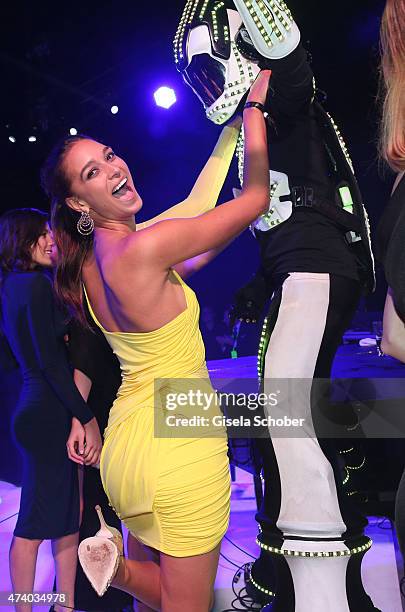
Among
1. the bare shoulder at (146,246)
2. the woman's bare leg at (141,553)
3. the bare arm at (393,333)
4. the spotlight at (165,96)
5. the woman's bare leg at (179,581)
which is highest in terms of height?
the spotlight at (165,96)

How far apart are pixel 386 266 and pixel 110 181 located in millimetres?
927

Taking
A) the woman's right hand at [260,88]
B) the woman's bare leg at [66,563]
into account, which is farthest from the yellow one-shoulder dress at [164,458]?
the woman's bare leg at [66,563]

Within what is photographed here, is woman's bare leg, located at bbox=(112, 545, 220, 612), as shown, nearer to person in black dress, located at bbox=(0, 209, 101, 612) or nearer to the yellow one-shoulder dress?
the yellow one-shoulder dress

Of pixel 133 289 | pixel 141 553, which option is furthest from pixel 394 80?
pixel 141 553

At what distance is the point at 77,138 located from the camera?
1.78 m

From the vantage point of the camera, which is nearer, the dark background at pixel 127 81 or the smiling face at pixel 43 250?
the smiling face at pixel 43 250

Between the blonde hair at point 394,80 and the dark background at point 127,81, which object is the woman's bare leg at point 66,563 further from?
the dark background at point 127,81

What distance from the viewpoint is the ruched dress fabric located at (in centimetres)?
152

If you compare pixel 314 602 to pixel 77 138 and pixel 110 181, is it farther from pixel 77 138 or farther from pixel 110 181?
pixel 77 138

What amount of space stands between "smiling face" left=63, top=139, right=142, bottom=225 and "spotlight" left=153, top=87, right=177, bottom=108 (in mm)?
4083

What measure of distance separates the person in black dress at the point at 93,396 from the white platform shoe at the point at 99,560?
0.85 meters

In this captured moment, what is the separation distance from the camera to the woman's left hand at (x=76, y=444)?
6.89ft

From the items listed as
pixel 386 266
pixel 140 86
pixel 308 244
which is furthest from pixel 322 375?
pixel 140 86

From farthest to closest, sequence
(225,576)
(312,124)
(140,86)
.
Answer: (140,86), (225,576), (312,124)
